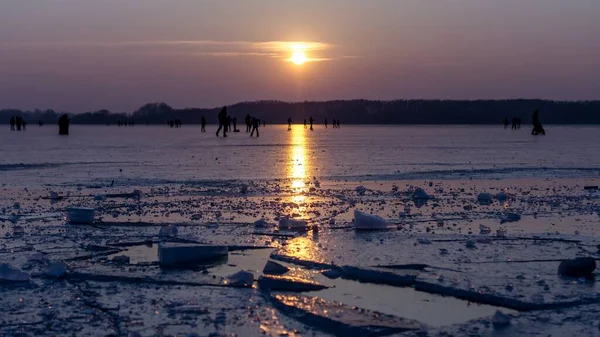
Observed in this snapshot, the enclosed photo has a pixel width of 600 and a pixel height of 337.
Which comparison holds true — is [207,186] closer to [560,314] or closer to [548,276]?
[548,276]

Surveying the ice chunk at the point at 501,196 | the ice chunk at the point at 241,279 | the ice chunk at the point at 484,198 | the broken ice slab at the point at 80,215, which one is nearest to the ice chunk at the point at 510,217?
the ice chunk at the point at 484,198

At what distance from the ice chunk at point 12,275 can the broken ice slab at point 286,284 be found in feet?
6.32

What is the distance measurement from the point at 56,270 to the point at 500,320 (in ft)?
12.1

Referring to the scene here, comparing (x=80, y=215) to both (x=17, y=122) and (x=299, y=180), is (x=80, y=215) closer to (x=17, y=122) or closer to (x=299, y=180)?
(x=299, y=180)

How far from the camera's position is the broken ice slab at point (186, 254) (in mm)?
7254

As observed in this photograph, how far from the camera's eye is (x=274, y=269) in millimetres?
Answer: 6758

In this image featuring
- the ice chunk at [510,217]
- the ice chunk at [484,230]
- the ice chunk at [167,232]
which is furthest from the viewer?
the ice chunk at [510,217]

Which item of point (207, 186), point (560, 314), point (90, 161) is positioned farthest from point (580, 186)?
point (90, 161)

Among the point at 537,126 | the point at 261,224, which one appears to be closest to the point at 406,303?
Answer: the point at 261,224

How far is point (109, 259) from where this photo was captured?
753cm

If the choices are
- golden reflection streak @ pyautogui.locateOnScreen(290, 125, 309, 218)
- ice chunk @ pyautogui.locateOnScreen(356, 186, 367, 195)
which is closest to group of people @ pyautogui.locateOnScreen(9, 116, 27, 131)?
golden reflection streak @ pyautogui.locateOnScreen(290, 125, 309, 218)

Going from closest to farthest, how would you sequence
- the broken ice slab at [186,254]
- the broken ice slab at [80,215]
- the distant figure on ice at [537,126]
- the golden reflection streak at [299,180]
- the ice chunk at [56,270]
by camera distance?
the ice chunk at [56,270]
the broken ice slab at [186,254]
the broken ice slab at [80,215]
the golden reflection streak at [299,180]
the distant figure on ice at [537,126]

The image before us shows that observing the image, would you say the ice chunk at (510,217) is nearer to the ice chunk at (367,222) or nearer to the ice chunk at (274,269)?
the ice chunk at (367,222)

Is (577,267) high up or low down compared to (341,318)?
up
